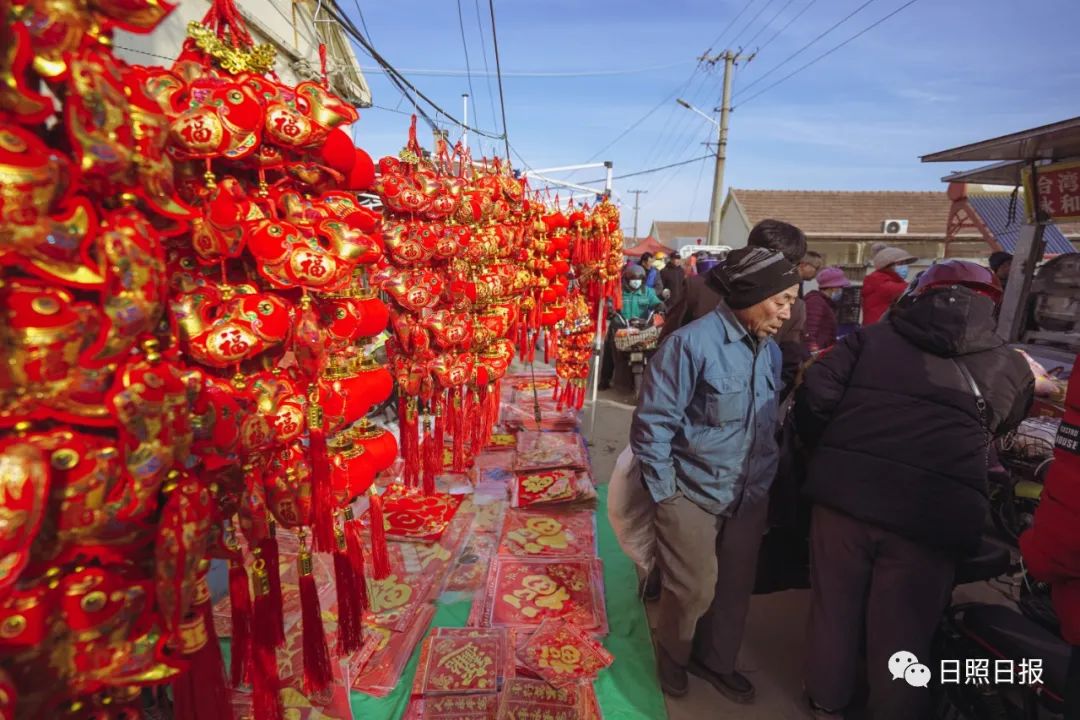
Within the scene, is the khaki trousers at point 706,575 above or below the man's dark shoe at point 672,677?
above

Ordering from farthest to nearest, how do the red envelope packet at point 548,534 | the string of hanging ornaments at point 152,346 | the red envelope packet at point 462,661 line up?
the red envelope packet at point 548,534
the red envelope packet at point 462,661
the string of hanging ornaments at point 152,346

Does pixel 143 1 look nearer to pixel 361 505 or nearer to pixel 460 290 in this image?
pixel 460 290

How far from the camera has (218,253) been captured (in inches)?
51.6

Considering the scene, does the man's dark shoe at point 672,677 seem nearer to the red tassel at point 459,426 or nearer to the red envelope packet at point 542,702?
the red envelope packet at point 542,702

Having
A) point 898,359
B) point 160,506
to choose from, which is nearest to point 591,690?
point 898,359

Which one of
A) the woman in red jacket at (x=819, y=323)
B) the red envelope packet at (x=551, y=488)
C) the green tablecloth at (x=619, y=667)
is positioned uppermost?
the woman in red jacket at (x=819, y=323)

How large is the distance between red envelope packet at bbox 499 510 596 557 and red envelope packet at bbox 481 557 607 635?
0.10 m

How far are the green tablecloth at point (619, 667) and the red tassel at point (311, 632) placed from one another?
622 millimetres

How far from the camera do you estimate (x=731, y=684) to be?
90.0 inches

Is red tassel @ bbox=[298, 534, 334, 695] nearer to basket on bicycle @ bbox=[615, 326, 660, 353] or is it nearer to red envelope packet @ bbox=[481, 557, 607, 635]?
red envelope packet @ bbox=[481, 557, 607, 635]

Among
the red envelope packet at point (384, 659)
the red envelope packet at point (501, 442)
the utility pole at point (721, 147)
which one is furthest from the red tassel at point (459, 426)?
the utility pole at point (721, 147)

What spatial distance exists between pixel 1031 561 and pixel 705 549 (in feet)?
3.13

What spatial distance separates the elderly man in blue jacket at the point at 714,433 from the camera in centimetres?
199

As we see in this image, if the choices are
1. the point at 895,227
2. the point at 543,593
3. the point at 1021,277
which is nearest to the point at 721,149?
the point at 895,227
